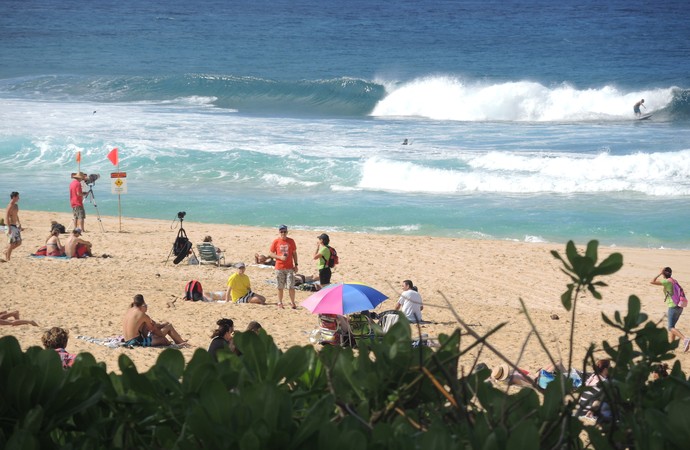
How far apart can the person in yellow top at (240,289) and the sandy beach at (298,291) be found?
0.81 feet

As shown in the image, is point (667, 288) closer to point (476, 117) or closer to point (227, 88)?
point (476, 117)

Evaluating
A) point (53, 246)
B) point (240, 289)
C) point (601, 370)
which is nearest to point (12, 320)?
point (240, 289)

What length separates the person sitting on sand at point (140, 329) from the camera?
9.72 metres

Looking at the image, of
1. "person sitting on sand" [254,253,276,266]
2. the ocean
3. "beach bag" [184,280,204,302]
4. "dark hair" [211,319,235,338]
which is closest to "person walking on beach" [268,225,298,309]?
"beach bag" [184,280,204,302]

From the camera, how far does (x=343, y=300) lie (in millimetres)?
10555

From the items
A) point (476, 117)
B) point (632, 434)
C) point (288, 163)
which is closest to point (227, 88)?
point (476, 117)

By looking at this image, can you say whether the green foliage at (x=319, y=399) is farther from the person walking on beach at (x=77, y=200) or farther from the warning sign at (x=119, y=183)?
the warning sign at (x=119, y=183)

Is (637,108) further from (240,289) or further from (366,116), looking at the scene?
(240,289)

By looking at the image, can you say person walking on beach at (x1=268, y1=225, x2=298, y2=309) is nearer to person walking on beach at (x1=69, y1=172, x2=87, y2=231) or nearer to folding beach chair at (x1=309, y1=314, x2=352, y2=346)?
folding beach chair at (x1=309, y1=314, x2=352, y2=346)

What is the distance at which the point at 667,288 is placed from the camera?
11.7 meters

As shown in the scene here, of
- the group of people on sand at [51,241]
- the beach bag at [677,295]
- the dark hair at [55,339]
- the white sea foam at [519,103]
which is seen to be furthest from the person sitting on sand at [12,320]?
the white sea foam at [519,103]

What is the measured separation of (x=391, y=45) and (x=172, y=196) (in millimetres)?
34446

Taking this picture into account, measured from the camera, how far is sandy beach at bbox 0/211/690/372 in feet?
35.5

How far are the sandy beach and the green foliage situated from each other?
17.4 ft
